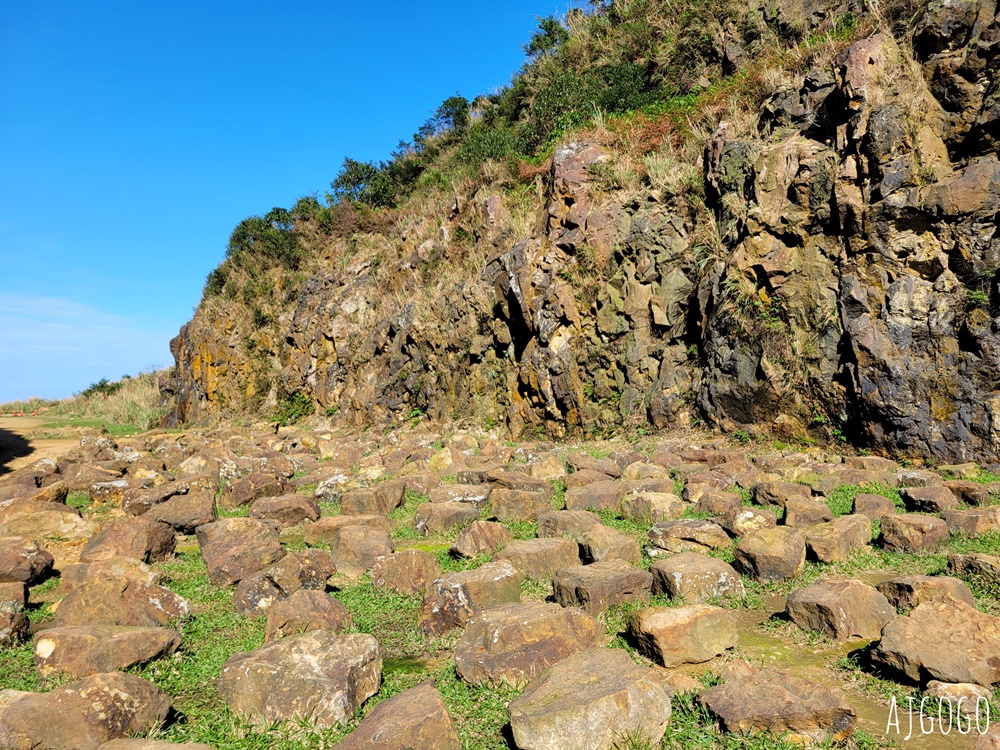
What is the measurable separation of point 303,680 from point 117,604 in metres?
2.43

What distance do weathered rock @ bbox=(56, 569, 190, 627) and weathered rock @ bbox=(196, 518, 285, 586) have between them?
3.61 feet

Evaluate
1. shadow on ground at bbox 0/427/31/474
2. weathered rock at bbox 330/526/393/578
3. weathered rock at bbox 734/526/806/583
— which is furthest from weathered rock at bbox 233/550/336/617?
shadow on ground at bbox 0/427/31/474

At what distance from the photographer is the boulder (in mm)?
5258

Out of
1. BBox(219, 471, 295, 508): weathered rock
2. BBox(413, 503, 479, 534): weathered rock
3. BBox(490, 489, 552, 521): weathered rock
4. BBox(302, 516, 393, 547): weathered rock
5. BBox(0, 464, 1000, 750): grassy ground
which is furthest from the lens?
BBox(219, 471, 295, 508): weathered rock

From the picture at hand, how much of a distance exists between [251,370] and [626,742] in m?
28.6

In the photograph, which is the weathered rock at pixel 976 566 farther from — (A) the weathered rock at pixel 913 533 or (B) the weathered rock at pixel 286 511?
(B) the weathered rock at pixel 286 511

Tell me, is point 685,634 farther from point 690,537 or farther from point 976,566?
point 976,566

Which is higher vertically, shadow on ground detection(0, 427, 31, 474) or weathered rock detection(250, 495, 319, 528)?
shadow on ground detection(0, 427, 31, 474)

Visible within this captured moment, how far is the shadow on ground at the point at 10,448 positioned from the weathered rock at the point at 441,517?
14.3 metres

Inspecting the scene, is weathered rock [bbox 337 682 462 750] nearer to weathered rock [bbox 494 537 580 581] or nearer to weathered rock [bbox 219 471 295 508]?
weathered rock [bbox 494 537 580 581]

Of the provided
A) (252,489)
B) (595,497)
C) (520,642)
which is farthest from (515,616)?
(252,489)

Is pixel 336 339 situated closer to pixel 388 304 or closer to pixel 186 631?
pixel 388 304

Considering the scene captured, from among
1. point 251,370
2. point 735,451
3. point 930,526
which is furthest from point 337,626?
point 251,370

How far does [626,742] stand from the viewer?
135 inches
